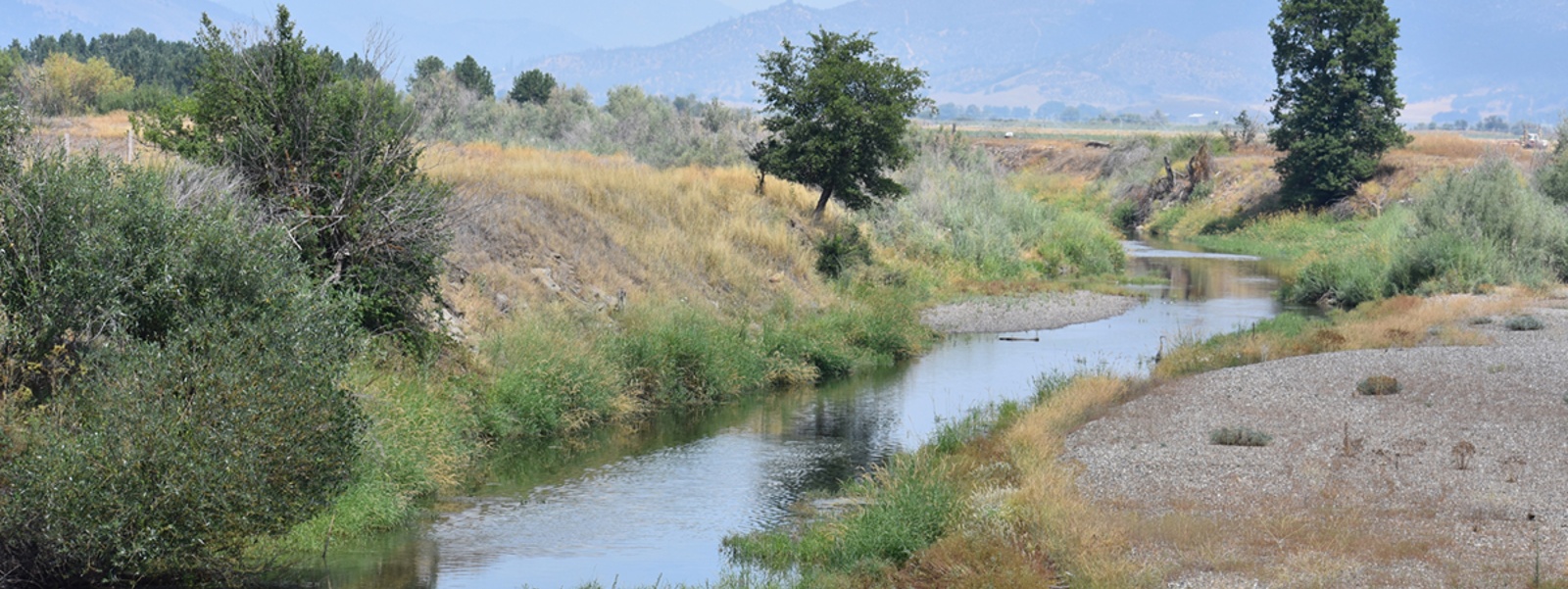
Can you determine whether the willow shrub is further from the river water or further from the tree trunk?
the tree trunk

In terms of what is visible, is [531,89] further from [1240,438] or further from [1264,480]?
[1264,480]

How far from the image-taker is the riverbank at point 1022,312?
34750mm

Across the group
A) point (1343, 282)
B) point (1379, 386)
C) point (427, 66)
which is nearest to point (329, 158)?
point (1379, 386)

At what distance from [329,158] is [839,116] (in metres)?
19.3

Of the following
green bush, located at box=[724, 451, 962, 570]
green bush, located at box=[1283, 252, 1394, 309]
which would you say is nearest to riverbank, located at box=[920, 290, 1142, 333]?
green bush, located at box=[1283, 252, 1394, 309]

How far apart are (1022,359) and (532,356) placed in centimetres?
1096

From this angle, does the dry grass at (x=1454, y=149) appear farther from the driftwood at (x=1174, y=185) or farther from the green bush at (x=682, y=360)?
the green bush at (x=682, y=360)

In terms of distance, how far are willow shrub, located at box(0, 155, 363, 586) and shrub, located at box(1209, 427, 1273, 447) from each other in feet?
31.9

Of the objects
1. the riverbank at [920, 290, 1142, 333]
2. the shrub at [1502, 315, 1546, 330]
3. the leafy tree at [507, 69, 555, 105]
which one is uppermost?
the leafy tree at [507, 69, 555, 105]

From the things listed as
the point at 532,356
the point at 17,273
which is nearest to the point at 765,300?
the point at 532,356

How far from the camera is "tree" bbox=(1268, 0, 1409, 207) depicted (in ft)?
189

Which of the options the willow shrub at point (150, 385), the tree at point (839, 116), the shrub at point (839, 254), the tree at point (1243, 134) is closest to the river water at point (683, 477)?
the willow shrub at point (150, 385)

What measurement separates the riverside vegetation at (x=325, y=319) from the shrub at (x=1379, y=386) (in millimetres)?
9985

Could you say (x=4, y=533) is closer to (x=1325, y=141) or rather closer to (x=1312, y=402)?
(x=1312, y=402)
